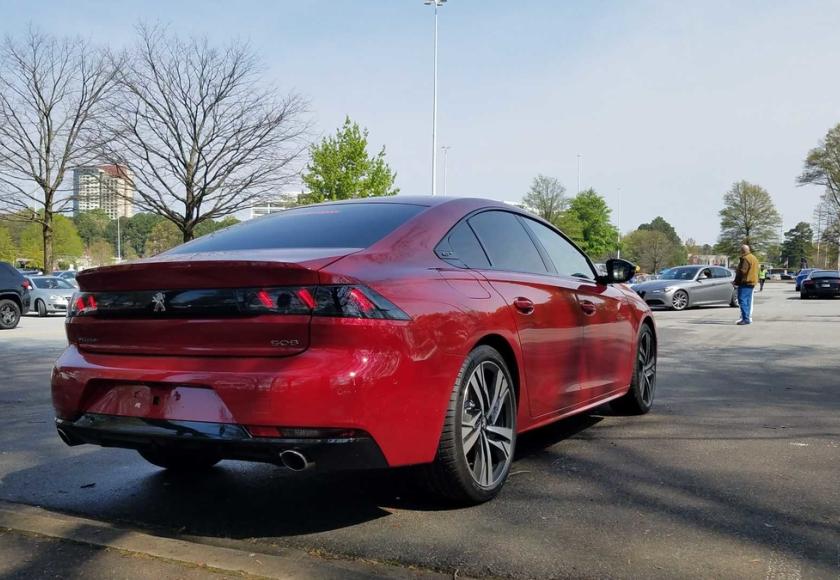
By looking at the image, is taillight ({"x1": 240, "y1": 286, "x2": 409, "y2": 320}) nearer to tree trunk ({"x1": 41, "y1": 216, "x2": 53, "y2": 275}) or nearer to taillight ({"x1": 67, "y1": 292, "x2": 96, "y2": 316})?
taillight ({"x1": 67, "y1": 292, "x2": 96, "y2": 316})

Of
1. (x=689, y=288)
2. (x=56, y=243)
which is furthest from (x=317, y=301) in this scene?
(x=56, y=243)

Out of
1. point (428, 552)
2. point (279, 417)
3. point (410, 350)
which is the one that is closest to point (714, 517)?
point (428, 552)

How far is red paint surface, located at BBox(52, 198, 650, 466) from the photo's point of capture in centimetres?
296

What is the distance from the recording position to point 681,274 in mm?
24000

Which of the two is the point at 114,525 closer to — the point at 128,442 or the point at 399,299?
the point at 128,442

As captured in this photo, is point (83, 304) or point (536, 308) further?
point (536, 308)

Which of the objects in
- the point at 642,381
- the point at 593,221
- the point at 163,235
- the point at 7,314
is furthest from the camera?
the point at 163,235

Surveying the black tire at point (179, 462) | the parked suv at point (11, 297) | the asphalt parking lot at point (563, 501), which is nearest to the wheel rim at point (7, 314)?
the parked suv at point (11, 297)

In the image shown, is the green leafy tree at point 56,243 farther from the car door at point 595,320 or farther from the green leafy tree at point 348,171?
the car door at point 595,320

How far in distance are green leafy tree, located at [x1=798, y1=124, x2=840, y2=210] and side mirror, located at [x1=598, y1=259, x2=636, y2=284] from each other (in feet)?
228

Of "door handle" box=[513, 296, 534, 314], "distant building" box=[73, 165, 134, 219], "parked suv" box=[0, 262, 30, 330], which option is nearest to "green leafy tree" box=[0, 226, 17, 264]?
"distant building" box=[73, 165, 134, 219]

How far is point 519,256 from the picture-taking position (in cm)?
449

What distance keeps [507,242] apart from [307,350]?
1806mm

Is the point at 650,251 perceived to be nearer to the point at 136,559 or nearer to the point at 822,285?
the point at 822,285
